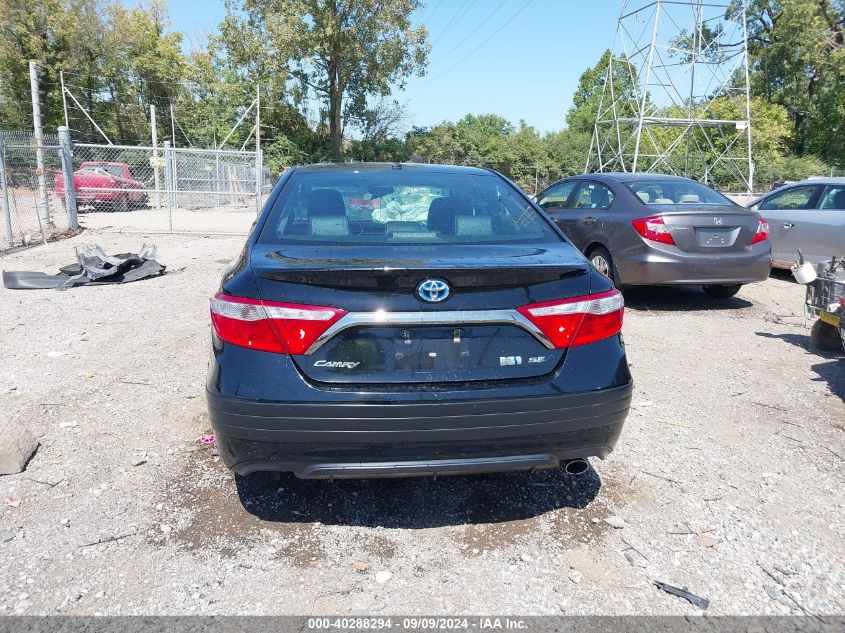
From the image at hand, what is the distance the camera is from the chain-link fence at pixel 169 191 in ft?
52.6

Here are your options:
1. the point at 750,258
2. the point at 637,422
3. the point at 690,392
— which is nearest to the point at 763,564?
the point at 637,422

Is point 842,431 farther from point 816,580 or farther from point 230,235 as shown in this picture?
point 230,235

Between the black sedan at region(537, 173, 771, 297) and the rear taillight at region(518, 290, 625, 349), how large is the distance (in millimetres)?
4734

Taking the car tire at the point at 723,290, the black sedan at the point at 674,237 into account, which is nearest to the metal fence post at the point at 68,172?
the black sedan at the point at 674,237

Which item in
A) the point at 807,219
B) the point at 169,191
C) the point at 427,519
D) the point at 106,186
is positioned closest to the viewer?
the point at 427,519

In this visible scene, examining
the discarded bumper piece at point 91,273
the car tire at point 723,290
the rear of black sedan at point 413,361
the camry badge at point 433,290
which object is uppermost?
the camry badge at point 433,290

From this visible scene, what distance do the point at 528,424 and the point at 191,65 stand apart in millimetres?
45983

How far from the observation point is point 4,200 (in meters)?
11.2

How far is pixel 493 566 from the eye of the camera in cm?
277

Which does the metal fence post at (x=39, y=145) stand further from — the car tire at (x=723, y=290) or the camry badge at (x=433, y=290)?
the camry badge at (x=433, y=290)

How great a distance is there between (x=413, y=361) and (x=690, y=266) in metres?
5.51

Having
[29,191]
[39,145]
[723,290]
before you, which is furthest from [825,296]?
[29,191]

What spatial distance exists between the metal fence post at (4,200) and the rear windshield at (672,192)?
9851 millimetres

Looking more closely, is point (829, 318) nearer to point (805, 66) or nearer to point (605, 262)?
point (605, 262)
